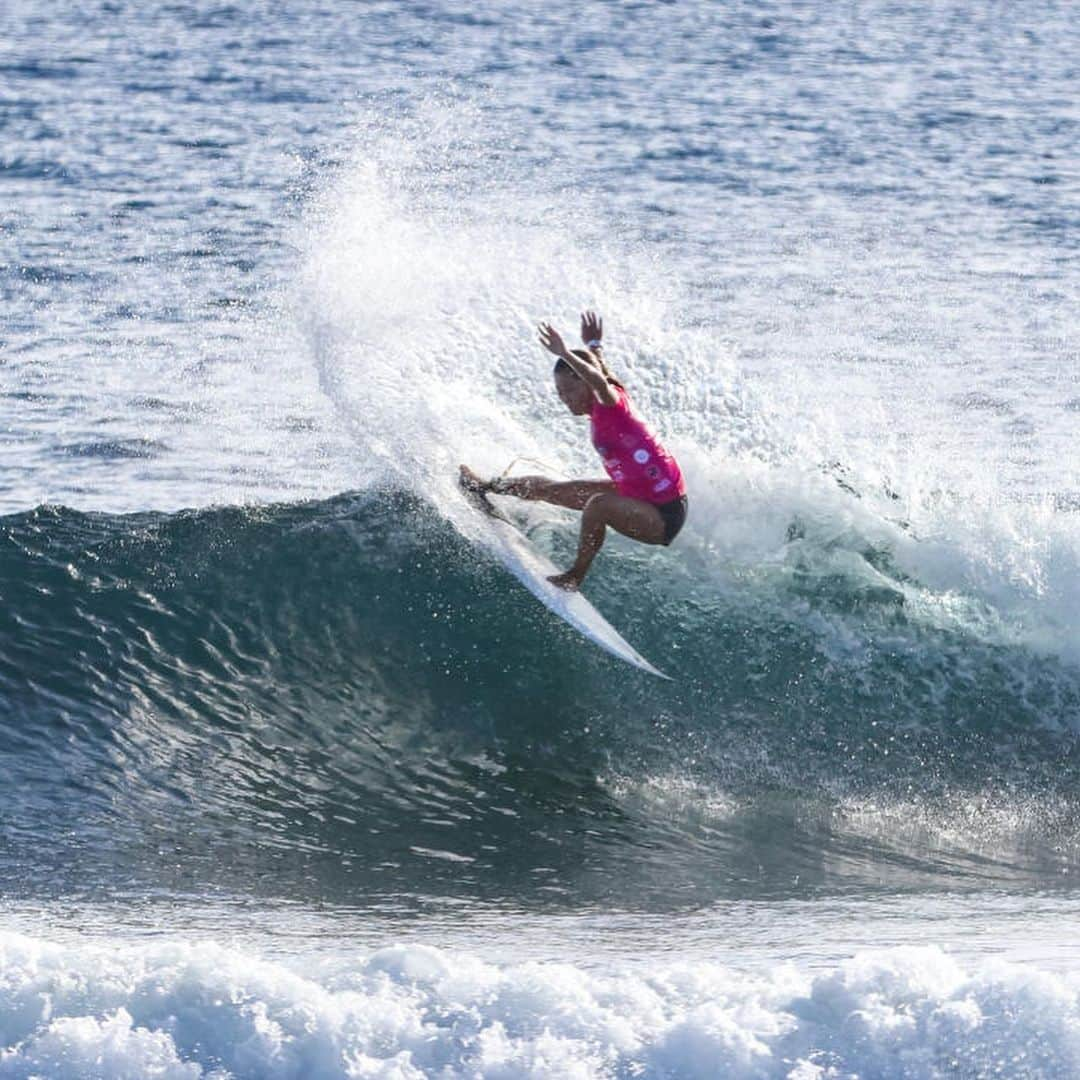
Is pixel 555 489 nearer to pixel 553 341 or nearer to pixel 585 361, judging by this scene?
pixel 585 361

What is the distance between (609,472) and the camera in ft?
33.7

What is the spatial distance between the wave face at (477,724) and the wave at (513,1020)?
1.51m

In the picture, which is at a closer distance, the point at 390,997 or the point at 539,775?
the point at 390,997

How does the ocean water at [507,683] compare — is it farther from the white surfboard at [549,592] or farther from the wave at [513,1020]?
the white surfboard at [549,592]

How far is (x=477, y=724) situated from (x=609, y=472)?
1730 mm

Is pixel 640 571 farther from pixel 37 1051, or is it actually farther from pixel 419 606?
pixel 37 1051

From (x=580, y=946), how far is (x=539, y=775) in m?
2.25

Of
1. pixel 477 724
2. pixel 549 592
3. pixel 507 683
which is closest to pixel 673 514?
pixel 549 592

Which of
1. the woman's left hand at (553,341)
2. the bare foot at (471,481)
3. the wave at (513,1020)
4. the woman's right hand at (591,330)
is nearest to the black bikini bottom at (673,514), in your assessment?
the woman's right hand at (591,330)

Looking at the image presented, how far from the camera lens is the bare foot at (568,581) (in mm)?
10609

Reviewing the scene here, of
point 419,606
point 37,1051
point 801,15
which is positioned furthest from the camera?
point 801,15

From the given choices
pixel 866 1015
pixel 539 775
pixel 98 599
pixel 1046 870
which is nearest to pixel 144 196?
pixel 98 599

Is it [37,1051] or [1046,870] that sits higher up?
[37,1051]

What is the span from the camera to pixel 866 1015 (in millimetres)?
6965
